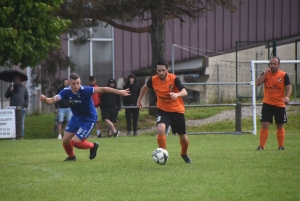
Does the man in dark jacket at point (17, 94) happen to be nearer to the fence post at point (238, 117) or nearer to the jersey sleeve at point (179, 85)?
the fence post at point (238, 117)

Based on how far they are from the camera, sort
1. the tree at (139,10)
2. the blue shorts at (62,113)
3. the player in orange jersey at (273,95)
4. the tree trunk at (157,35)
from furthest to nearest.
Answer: the tree trunk at (157,35)
the tree at (139,10)
the blue shorts at (62,113)
the player in orange jersey at (273,95)

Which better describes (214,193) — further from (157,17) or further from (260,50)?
(260,50)

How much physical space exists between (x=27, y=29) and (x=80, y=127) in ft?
38.1

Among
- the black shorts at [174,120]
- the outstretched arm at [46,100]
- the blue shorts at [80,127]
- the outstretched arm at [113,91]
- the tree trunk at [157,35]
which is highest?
the tree trunk at [157,35]

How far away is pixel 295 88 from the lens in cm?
2266

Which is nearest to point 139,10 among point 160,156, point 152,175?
point 160,156

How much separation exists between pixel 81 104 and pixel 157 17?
43.8ft

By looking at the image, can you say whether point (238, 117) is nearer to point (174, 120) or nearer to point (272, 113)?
point (272, 113)

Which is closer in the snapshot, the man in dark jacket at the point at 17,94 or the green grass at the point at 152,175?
the green grass at the point at 152,175

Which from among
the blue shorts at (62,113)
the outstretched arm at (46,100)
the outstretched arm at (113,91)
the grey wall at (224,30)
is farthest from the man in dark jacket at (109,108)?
the grey wall at (224,30)

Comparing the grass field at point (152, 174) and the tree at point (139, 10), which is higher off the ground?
the tree at point (139, 10)

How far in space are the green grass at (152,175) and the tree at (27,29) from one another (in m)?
7.68

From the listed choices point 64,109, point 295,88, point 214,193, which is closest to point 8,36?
point 64,109

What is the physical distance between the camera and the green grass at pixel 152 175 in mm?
8523
